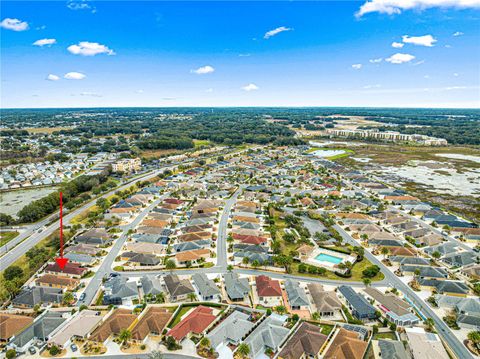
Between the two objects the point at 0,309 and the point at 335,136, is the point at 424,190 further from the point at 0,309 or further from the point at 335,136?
the point at 335,136

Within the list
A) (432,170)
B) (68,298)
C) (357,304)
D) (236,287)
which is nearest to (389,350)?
(357,304)

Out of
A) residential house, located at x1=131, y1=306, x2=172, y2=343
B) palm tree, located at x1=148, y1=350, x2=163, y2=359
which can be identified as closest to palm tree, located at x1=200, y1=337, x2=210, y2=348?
palm tree, located at x1=148, y1=350, x2=163, y2=359

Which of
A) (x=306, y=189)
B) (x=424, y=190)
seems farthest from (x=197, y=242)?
(x=424, y=190)

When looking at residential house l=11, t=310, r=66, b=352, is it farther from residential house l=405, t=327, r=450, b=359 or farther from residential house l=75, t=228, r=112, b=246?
residential house l=405, t=327, r=450, b=359

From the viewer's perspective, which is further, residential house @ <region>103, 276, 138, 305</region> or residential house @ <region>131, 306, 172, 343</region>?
residential house @ <region>103, 276, 138, 305</region>

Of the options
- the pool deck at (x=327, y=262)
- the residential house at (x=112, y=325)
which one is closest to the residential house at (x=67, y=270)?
the residential house at (x=112, y=325)

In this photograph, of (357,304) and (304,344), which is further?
(357,304)

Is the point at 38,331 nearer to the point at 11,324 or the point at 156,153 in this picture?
the point at 11,324
